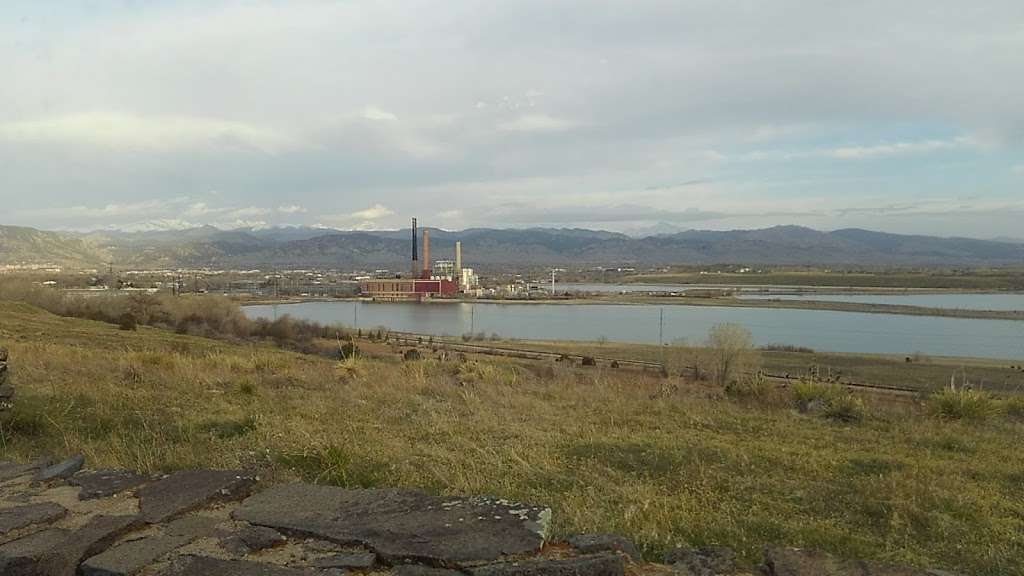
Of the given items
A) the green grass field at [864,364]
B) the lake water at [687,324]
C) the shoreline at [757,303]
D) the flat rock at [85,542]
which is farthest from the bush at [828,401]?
the shoreline at [757,303]

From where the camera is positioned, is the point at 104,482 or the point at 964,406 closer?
the point at 104,482

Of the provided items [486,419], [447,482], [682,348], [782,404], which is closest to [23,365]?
[486,419]

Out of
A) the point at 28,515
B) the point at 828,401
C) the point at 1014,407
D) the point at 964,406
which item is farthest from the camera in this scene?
the point at 1014,407

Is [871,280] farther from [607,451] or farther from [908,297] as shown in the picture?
[607,451]

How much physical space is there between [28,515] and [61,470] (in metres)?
0.82

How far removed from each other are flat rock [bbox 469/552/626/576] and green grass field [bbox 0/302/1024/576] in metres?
0.79

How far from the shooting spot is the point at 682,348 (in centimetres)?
3266

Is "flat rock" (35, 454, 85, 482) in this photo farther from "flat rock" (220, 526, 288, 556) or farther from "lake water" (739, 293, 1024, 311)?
"lake water" (739, 293, 1024, 311)

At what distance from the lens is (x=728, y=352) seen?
27.1m

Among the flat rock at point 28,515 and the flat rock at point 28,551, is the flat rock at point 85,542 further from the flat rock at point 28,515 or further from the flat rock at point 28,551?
the flat rock at point 28,515

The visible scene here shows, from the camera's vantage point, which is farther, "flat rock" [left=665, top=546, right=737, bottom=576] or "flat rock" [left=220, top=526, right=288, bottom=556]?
"flat rock" [left=220, top=526, right=288, bottom=556]

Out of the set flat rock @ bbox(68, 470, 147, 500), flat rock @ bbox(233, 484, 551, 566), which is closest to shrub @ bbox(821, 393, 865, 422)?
flat rock @ bbox(233, 484, 551, 566)

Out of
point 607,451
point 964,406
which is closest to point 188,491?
point 607,451

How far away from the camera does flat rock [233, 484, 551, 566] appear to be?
2.67m
